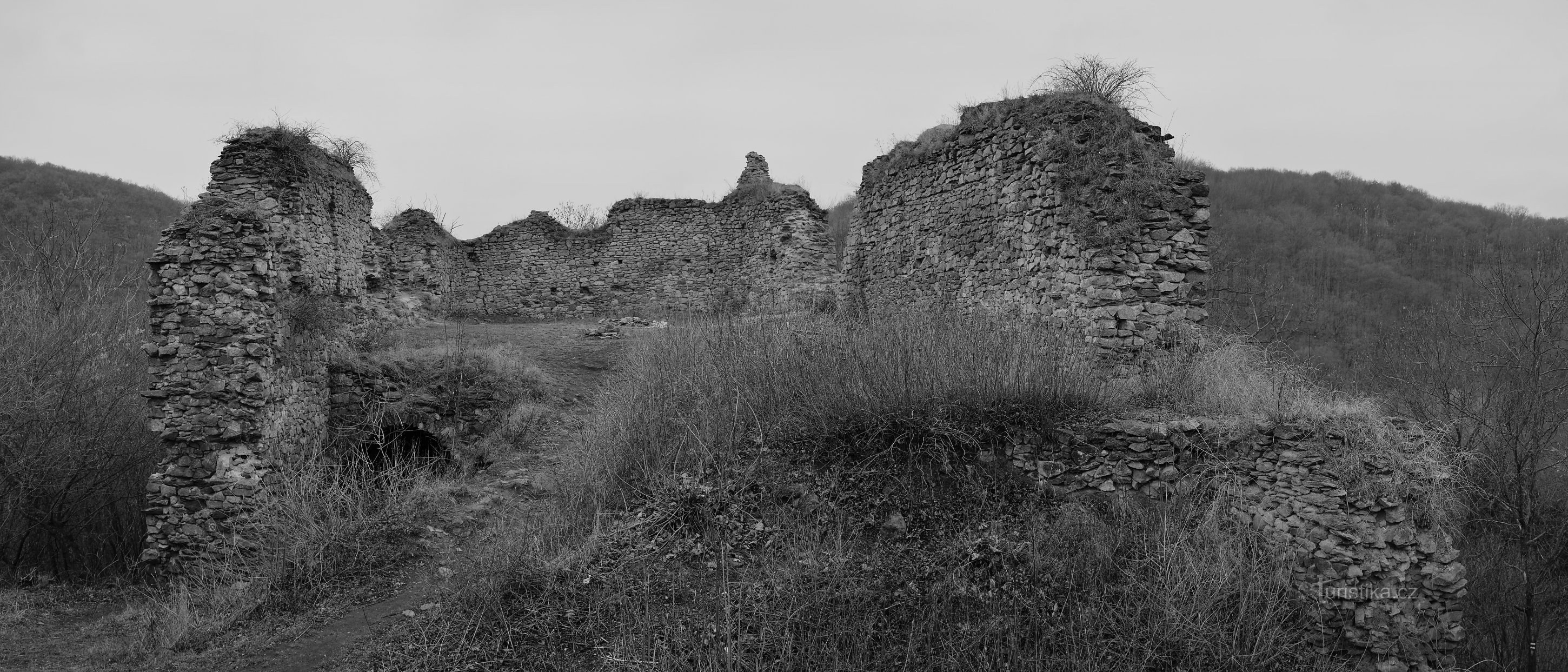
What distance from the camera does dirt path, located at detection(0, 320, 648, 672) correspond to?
5.42m

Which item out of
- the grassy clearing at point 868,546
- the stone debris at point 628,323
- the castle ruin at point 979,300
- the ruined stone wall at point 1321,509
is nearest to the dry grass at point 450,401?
the castle ruin at point 979,300

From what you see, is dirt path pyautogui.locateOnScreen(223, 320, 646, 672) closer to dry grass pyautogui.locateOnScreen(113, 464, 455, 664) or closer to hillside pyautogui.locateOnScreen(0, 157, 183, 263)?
dry grass pyautogui.locateOnScreen(113, 464, 455, 664)

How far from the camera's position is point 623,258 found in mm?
19125

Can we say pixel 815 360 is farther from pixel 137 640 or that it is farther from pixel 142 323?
pixel 142 323

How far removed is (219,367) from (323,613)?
372 cm

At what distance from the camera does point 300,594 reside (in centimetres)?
601

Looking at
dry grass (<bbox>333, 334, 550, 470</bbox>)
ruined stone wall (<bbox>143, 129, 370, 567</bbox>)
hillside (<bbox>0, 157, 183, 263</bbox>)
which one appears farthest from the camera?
hillside (<bbox>0, 157, 183, 263</bbox>)

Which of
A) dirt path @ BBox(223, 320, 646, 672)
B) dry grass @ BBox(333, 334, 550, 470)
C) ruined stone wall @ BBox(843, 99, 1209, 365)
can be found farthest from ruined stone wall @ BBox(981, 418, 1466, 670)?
dry grass @ BBox(333, 334, 550, 470)

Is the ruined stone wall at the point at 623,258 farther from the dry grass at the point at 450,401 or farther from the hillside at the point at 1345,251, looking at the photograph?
the hillside at the point at 1345,251

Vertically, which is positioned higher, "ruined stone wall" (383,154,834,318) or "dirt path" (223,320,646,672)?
"ruined stone wall" (383,154,834,318)

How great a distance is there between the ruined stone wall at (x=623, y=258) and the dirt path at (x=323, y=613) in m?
7.69

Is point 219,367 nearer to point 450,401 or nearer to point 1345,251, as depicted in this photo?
point 450,401

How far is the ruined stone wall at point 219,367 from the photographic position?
796 cm

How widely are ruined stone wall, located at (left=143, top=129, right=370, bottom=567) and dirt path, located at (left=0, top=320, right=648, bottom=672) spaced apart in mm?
966
